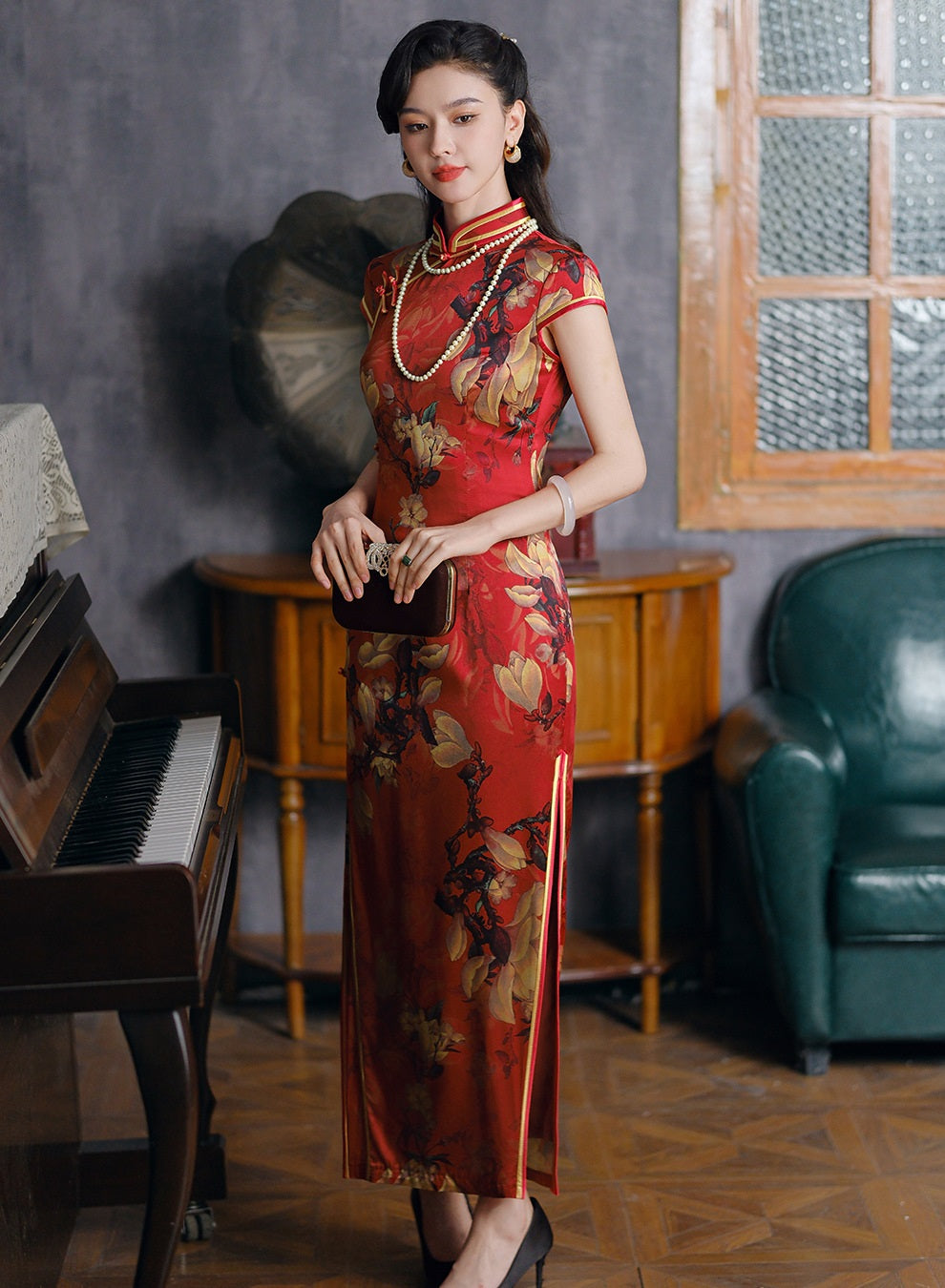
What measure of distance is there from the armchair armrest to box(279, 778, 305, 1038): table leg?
93 centimetres

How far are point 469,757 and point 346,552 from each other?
320mm

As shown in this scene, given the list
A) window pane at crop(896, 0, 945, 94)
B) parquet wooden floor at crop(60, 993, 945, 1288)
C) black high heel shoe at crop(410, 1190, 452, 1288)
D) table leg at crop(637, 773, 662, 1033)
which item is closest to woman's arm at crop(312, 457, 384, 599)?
black high heel shoe at crop(410, 1190, 452, 1288)

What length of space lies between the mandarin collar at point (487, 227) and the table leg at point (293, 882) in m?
1.45

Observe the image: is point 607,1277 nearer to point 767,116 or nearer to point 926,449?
point 926,449

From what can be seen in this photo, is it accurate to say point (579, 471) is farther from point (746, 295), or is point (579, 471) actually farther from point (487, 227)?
point (746, 295)

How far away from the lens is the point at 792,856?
9.27ft

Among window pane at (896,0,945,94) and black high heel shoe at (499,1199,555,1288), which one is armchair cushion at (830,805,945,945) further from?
window pane at (896,0,945,94)

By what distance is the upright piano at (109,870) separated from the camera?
1.45 metres

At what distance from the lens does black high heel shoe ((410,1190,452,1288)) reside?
215 cm

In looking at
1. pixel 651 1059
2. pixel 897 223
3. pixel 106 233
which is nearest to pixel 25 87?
pixel 106 233

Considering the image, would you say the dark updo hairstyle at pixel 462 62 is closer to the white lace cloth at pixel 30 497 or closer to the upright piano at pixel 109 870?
the white lace cloth at pixel 30 497

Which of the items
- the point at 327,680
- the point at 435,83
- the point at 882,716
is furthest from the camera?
the point at 882,716

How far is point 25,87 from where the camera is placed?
3158mm

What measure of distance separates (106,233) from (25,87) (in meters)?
0.35
